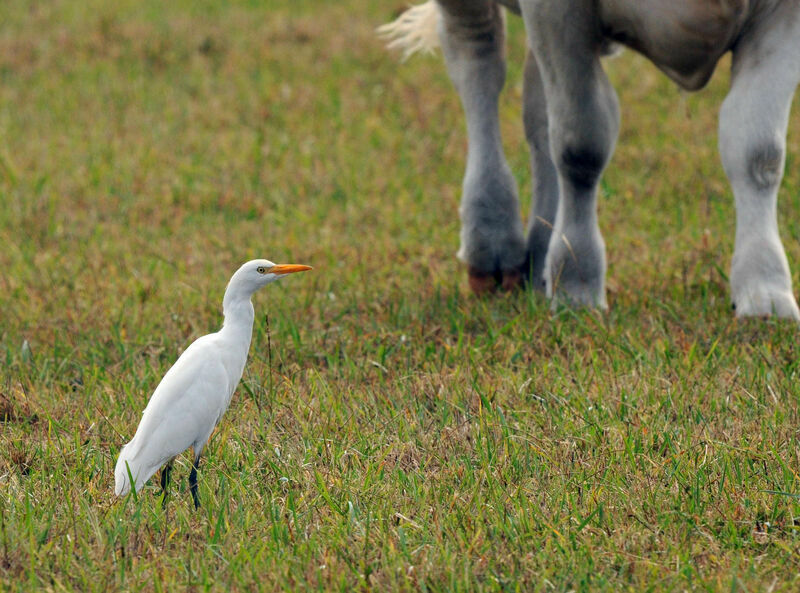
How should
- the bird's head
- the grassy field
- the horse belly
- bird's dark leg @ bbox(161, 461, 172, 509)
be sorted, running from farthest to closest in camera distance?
the horse belly
the bird's head
bird's dark leg @ bbox(161, 461, 172, 509)
the grassy field

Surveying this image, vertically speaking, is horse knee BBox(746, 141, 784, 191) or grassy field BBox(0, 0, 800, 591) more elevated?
horse knee BBox(746, 141, 784, 191)

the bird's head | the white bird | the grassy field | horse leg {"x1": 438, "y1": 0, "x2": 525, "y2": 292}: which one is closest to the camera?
the grassy field

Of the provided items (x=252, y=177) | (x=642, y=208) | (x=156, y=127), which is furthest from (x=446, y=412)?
(x=156, y=127)

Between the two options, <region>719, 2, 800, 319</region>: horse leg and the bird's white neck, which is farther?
<region>719, 2, 800, 319</region>: horse leg

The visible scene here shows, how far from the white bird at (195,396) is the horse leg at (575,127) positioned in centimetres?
163

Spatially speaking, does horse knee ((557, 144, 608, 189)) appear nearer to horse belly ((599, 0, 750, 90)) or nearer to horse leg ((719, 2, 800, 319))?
horse belly ((599, 0, 750, 90))

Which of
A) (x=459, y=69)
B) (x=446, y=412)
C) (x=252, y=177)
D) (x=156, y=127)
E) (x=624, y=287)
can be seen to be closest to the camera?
(x=446, y=412)

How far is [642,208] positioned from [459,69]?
1374 millimetres

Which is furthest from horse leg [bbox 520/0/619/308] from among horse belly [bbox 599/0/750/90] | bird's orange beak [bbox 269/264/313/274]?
bird's orange beak [bbox 269/264/313/274]

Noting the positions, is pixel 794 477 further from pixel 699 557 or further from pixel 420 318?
pixel 420 318

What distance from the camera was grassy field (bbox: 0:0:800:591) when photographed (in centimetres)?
275

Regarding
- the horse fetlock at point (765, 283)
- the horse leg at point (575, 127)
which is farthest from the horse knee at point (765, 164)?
the horse leg at point (575, 127)

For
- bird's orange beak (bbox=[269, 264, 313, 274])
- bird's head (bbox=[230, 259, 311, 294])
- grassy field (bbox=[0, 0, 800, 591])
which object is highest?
bird's orange beak (bbox=[269, 264, 313, 274])

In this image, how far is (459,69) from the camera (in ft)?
18.4
